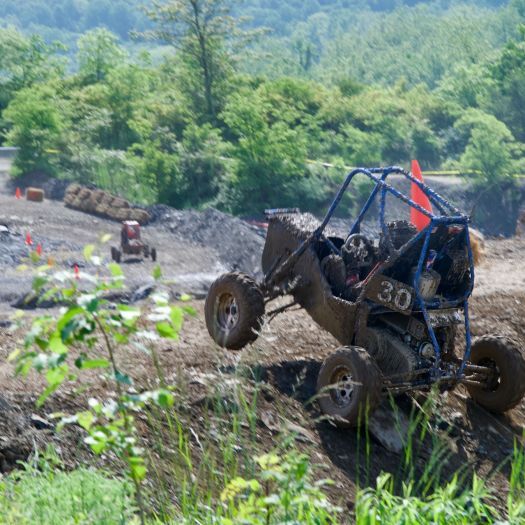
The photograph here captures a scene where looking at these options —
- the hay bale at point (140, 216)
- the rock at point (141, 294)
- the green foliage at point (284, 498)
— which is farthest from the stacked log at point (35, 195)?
the green foliage at point (284, 498)

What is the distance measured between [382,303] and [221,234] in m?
17.9

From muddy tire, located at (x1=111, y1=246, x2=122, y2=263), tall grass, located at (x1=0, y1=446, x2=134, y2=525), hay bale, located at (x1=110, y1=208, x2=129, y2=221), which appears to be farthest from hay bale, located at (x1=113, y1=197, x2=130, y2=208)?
tall grass, located at (x1=0, y1=446, x2=134, y2=525)

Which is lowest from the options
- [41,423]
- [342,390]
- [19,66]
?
[41,423]

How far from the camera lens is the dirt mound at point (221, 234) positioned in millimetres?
24609

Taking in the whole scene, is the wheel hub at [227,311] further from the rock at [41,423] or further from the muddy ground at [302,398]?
the rock at [41,423]

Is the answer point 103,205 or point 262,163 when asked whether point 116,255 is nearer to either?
point 103,205

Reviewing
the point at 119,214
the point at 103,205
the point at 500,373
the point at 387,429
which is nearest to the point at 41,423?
the point at 387,429

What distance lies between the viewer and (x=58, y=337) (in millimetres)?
4023

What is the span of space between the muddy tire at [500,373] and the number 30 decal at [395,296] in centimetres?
131

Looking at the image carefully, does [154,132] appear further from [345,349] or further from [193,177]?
[345,349]

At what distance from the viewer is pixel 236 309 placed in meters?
9.69

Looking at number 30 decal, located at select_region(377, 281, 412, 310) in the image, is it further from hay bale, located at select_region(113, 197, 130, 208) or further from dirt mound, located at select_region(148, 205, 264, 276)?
hay bale, located at select_region(113, 197, 130, 208)

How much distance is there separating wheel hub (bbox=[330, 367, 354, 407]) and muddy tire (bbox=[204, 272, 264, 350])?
95cm

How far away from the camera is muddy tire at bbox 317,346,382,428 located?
327 inches
